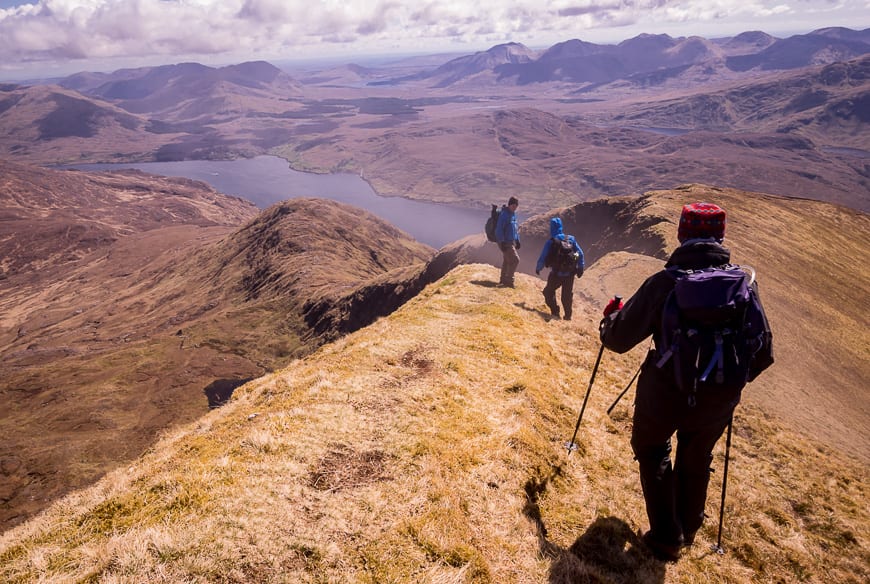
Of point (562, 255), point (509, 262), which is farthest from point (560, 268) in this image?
point (509, 262)

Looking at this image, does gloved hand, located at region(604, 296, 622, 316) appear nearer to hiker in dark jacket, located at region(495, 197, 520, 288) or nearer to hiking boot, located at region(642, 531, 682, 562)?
hiking boot, located at region(642, 531, 682, 562)

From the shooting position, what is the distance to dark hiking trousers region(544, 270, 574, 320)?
56.0ft

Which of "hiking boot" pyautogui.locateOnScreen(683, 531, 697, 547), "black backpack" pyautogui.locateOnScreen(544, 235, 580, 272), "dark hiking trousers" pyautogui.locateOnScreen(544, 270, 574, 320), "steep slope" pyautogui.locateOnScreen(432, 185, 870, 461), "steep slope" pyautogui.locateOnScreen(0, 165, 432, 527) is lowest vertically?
"steep slope" pyautogui.locateOnScreen(0, 165, 432, 527)

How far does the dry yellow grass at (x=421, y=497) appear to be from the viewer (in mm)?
5480

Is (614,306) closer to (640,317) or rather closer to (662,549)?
(640,317)

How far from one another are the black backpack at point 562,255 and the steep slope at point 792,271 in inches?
172

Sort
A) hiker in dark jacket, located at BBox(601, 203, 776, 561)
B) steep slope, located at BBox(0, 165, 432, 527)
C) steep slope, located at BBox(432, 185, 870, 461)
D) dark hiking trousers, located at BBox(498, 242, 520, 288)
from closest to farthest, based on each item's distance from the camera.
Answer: hiker in dark jacket, located at BBox(601, 203, 776, 561) < steep slope, located at BBox(432, 185, 870, 461) < dark hiking trousers, located at BBox(498, 242, 520, 288) < steep slope, located at BBox(0, 165, 432, 527)

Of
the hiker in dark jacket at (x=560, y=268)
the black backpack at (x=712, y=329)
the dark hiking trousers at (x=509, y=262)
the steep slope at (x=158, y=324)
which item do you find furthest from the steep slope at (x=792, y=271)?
the steep slope at (x=158, y=324)

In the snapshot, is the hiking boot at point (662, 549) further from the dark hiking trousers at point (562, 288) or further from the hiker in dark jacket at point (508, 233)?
the hiker in dark jacket at point (508, 233)

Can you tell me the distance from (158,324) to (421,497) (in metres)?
107

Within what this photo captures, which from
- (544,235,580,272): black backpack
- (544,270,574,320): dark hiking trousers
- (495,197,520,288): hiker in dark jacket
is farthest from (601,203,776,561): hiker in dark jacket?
(495,197,520,288): hiker in dark jacket

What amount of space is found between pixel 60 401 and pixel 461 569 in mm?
79446

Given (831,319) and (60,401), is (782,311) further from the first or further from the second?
(60,401)

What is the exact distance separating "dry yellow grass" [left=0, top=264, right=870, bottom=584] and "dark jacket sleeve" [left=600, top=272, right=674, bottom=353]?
3153 mm
